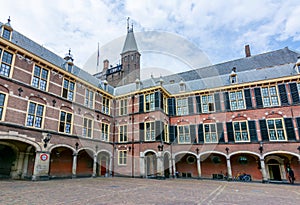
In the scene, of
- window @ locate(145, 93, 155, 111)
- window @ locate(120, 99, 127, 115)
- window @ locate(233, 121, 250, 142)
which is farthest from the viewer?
window @ locate(120, 99, 127, 115)

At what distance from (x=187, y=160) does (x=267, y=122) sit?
854 centimetres

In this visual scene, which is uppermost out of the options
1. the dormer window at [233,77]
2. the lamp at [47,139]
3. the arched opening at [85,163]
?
the dormer window at [233,77]

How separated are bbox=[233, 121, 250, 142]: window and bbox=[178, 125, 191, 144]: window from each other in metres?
4.46

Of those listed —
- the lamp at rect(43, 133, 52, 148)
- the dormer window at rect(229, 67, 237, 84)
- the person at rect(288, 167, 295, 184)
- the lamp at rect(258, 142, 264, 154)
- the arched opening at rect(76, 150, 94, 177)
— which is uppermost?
the dormer window at rect(229, 67, 237, 84)

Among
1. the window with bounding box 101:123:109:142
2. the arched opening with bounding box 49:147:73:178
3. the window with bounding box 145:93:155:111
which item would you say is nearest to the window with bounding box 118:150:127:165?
the window with bounding box 101:123:109:142

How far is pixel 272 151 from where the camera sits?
1609cm

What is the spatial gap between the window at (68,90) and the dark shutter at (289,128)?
62.2 ft

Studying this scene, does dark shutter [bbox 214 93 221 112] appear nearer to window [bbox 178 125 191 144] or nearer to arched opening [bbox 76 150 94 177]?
window [bbox 178 125 191 144]

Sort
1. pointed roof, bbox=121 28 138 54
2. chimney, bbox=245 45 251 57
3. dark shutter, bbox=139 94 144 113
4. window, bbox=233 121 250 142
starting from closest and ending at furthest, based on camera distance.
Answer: window, bbox=233 121 250 142 < dark shutter, bbox=139 94 144 113 < chimney, bbox=245 45 251 57 < pointed roof, bbox=121 28 138 54

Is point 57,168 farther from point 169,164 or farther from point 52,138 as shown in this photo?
point 169,164

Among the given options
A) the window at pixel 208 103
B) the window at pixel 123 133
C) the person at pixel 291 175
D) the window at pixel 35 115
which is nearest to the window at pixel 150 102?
the window at pixel 123 133

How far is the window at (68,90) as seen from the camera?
1647 centimetres

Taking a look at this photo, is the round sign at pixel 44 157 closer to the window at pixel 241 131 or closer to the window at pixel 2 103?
the window at pixel 2 103

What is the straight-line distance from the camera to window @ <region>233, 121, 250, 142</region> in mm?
17467
